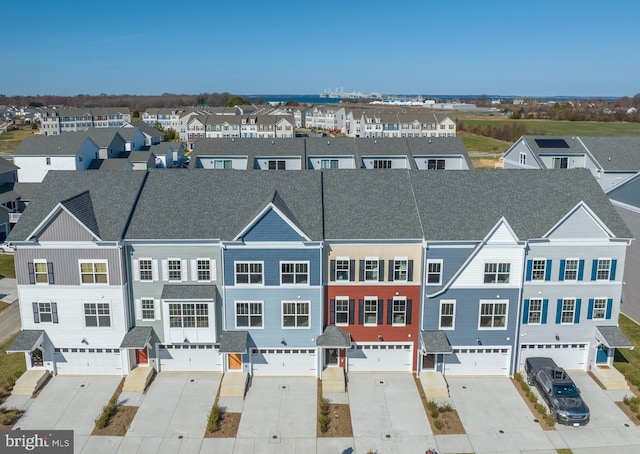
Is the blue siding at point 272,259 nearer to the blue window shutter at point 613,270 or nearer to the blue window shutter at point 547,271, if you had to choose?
the blue window shutter at point 547,271

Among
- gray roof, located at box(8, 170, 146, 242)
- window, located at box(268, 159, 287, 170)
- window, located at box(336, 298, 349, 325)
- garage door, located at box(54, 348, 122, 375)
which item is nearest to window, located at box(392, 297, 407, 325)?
window, located at box(336, 298, 349, 325)

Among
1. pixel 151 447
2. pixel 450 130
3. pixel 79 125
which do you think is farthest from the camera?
pixel 79 125

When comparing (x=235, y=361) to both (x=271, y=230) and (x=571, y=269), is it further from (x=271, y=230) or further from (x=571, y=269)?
(x=571, y=269)

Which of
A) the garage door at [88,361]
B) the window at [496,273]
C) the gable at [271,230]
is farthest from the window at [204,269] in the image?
the window at [496,273]

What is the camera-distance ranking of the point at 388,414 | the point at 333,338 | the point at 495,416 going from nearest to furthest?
the point at 495,416 < the point at 388,414 < the point at 333,338

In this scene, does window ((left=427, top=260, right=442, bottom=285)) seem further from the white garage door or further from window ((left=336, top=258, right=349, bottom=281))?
the white garage door

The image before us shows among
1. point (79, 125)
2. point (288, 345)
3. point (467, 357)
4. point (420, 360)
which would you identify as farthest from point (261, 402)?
point (79, 125)

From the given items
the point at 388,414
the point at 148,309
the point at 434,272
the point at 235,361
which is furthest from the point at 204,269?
the point at 434,272

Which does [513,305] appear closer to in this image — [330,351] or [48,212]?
[330,351]
